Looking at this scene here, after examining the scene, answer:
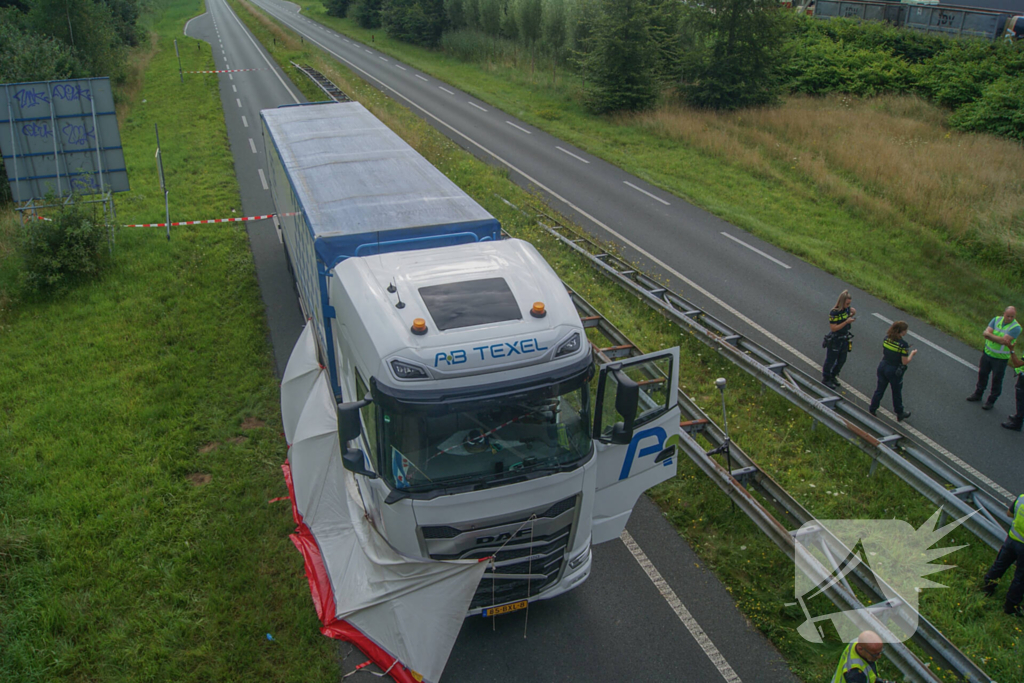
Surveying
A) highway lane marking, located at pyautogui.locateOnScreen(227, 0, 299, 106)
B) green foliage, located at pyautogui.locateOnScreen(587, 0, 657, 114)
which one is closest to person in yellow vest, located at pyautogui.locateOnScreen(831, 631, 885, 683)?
green foliage, located at pyautogui.locateOnScreen(587, 0, 657, 114)

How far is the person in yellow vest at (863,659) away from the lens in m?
4.97

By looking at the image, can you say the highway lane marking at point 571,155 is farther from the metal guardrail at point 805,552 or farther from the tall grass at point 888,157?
the metal guardrail at point 805,552

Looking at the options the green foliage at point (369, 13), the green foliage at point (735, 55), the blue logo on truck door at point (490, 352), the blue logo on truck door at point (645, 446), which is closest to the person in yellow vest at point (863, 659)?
the blue logo on truck door at point (645, 446)

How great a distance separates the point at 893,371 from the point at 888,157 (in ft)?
47.5

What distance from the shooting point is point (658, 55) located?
28500mm

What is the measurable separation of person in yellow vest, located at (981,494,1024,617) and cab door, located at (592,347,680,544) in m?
3.38

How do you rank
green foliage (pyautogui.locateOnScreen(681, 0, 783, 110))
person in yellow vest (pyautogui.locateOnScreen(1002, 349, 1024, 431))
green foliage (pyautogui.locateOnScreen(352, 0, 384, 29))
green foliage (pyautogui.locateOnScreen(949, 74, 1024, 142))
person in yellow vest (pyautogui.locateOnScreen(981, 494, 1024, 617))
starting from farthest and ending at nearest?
1. green foliage (pyautogui.locateOnScreen(352, 0, 384, 29))
2. green foliage (pyautogui.locateOnScreen(681, 0, 783, 110))
3. green foliage (pyautogui.locateOnScreen(949, 74, 1024, 142))
4. person in yellow vest (pyautogui.locateOnScreen(1002, 349, 1024, 431))
5. person in yellow vest (pyautogui.locateOnScreen(981, 494, 1024, 617))

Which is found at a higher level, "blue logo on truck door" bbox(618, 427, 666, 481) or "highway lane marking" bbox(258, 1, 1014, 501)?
"blue logo on truck door" bbox(618, 427, 666, 481)

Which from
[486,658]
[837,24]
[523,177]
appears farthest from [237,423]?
[837,24]

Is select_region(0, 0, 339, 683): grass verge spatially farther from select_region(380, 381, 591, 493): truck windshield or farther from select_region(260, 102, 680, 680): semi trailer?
select_region(380, 381, 591, 493): truck windshield

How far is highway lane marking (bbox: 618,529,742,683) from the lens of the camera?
21.0 ft

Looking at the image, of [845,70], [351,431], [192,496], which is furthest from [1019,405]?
[845,70]

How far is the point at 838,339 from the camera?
10.9 meters

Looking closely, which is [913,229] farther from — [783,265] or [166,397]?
[166,397]
